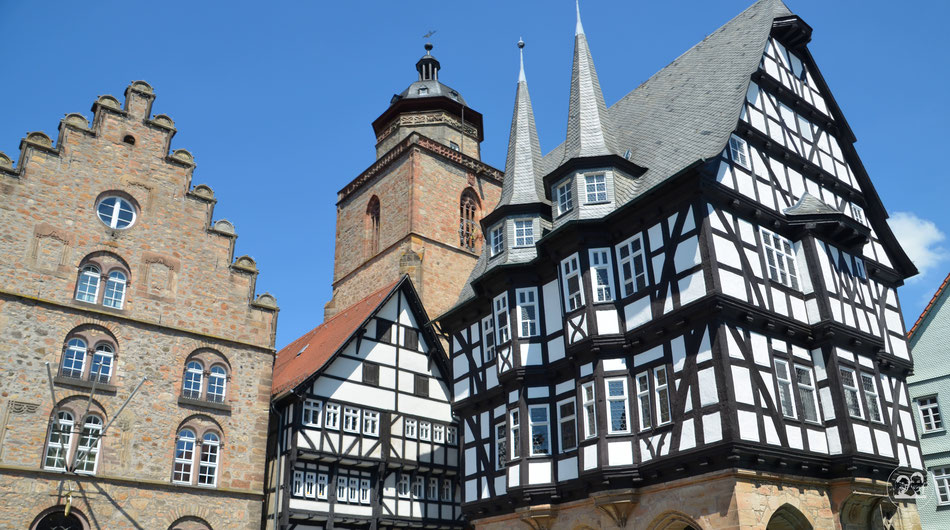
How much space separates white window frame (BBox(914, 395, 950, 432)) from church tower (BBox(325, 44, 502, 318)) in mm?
19443

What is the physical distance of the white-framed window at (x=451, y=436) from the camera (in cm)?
2800

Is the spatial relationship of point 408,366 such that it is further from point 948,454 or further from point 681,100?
point 948,454

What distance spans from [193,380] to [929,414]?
2401 cm

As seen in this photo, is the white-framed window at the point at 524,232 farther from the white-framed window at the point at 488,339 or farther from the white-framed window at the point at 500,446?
the white-framed window at the point at 500,446

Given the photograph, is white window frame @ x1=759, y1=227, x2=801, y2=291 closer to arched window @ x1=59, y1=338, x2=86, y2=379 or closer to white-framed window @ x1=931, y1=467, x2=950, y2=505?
white-framed window @ x1=931, y1=467, x2=950, y2=505

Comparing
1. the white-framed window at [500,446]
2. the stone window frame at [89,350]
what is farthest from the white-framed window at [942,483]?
the stone window frame at [89,350]

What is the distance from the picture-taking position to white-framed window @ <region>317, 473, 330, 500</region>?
2457 cm

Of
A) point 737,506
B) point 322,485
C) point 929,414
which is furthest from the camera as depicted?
point 929,414

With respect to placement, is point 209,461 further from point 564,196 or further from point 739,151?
point 739,151

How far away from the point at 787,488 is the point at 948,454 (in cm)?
1218

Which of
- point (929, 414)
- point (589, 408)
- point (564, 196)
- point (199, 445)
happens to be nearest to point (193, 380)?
point (199, 445)

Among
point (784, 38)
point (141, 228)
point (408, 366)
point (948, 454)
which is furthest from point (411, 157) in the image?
point (948, 454)

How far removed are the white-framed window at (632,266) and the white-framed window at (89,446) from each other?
567 inches

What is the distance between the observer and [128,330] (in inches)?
870
